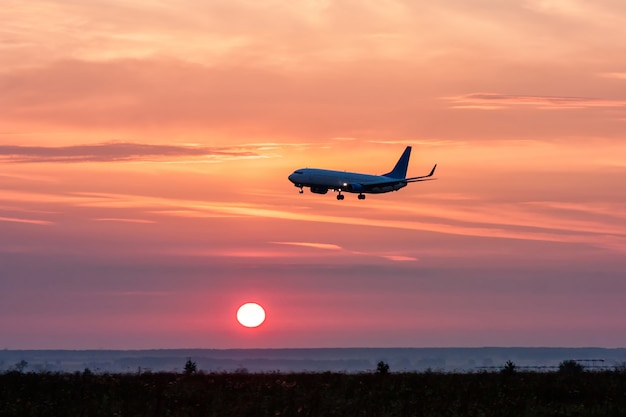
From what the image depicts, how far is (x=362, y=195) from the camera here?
638ft

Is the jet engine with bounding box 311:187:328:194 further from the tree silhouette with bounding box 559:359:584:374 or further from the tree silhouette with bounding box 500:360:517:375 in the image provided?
the tree silhouette with bounding box 500:360:517:375

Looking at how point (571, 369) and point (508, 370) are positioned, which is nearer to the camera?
point (508, 370)

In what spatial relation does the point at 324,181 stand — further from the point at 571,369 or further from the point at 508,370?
the point at 508,370

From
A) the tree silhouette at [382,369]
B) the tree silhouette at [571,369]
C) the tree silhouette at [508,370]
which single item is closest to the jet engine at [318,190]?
the tree silhouette at [571,369]

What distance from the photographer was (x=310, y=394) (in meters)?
58.1

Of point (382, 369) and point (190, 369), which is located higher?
point (190, 369)

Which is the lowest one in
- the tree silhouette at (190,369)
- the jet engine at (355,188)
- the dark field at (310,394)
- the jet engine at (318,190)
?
the dark field at (310,394)

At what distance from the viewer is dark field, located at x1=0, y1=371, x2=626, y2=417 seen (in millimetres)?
54906

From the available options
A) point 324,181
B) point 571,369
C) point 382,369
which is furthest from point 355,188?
point 382,369

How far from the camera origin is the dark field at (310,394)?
180 feet

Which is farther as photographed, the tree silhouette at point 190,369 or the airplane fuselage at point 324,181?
the airplane fuselage at point 324,181

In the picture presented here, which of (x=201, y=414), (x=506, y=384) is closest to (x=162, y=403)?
(x=201, y=414)

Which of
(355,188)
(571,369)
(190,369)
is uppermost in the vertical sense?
(355,188)

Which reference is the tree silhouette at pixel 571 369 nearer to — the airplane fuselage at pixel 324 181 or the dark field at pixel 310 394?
the dark field at pixel 310 394
